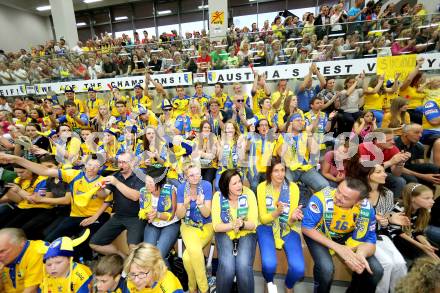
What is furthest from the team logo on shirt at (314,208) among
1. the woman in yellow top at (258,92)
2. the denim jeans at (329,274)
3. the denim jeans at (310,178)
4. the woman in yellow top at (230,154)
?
the woman in yellow top at (258,92)

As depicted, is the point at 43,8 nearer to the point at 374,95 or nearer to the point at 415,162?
the point at 374,95

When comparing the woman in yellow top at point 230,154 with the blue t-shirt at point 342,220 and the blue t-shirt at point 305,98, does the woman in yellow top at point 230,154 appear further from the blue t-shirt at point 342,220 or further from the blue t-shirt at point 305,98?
the blue t-shirt at point 305,98

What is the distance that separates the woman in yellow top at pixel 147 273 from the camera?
5.59ft

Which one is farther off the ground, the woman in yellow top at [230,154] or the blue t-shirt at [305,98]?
the blue t-shirt at [305,98]

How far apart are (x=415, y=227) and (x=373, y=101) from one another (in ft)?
13.3

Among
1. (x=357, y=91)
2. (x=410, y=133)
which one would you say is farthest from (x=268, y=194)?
(x=357, y=91)

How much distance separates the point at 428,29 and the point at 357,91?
2.55 m

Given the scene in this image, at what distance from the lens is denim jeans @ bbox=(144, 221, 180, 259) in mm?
2549

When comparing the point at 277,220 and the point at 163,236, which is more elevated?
the point at 277,220

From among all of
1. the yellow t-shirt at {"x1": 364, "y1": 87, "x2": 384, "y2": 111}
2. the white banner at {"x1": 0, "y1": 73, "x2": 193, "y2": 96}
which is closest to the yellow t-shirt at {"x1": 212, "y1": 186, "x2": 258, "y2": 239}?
the yellow t-shirt at {"x1": 364, "y1": 87, "x2": 384, "y2": 111}

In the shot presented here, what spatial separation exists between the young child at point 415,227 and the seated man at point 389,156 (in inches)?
24.6

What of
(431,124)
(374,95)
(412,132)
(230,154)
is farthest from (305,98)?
(230,154)

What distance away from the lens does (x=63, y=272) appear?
196 cm

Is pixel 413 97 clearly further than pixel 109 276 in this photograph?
Yes
